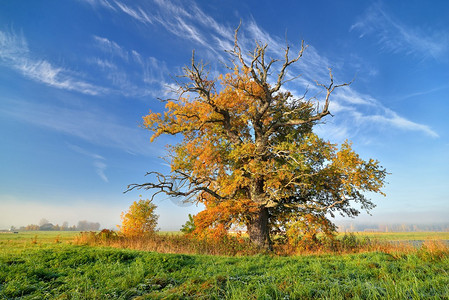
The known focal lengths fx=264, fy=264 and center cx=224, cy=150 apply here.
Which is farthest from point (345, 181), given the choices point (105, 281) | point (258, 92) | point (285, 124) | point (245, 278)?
point (105, 281)

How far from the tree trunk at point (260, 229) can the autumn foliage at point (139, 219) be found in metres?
9.58

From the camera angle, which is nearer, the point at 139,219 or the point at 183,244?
the point at 183,244

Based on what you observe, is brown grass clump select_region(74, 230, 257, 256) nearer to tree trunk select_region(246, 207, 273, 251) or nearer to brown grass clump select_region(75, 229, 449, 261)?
brown grass clump select_region(75, 229, 449, 261)

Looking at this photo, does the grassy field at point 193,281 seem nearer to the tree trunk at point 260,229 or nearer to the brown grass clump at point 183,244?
the brown grass clump at point 183,244

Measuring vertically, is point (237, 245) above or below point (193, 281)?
above

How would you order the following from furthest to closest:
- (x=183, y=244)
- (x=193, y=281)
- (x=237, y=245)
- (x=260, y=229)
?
1. (x=260, y=229)
2. (x=183, y=244)
3. (x=237, y=245)
4. (x=193, y=281)

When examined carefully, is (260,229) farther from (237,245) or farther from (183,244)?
(183,244)

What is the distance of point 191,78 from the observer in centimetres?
2045

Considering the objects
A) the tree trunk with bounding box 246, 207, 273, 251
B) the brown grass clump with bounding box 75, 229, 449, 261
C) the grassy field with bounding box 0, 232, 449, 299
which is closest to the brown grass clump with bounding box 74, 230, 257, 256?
the brown grass clump with bounding box 75, 229, 449, 261

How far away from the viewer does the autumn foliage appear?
23281 mm

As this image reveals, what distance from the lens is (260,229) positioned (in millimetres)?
19188

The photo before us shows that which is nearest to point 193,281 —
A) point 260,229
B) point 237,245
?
point 237,245

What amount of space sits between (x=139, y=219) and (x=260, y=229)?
1095cm

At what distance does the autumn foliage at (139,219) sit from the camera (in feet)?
76.4
